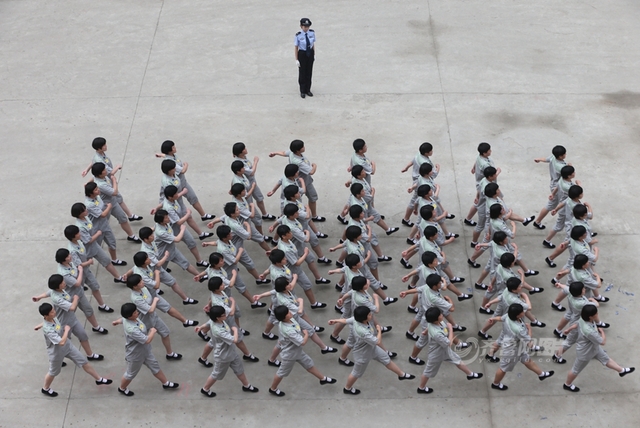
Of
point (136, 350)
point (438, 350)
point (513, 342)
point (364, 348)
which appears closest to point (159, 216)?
point (136, 350)

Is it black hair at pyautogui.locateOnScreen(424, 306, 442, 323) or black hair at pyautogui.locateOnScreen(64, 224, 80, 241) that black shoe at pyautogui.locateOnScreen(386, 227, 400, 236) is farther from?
black hair at pyautogui.locateOnScreen(64, 224, 80, 241)

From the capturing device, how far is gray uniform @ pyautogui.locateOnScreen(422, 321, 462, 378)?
350 inches

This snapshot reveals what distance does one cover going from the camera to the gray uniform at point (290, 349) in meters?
8.93

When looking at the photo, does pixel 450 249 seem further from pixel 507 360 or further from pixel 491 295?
pixel 507 360

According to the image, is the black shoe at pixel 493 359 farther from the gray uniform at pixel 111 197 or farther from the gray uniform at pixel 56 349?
the gray uniform at pixel 111 197

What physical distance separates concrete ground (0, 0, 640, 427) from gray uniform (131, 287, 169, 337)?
0.56 metres

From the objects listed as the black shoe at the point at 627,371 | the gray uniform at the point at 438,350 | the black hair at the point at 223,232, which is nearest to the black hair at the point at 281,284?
the black hair at the point at 223,232

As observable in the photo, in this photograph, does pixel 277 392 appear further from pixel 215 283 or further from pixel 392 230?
pixel 392 230

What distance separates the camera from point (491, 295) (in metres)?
10.2

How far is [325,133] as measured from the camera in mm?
A: 13680

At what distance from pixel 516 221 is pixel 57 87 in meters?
8.35

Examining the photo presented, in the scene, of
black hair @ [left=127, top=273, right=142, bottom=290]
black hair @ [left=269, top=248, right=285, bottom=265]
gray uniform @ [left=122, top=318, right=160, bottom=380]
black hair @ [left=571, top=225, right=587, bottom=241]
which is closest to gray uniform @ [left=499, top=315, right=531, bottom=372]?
black hair @ [left=571, top=225, right=587, bottom=241]

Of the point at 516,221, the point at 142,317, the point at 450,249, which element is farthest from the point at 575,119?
the point at 142,317

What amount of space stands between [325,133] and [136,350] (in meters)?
5.73
